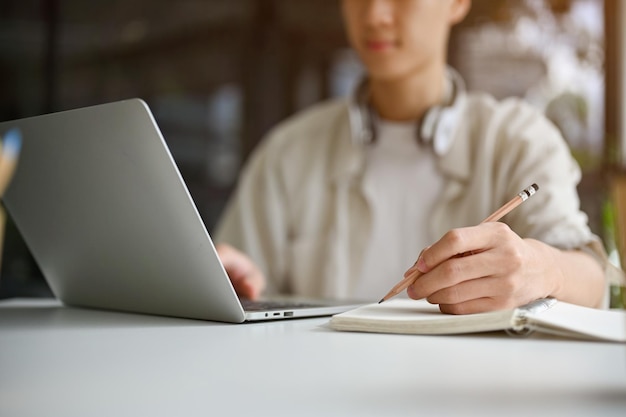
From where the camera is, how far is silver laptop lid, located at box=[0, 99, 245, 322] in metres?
0.61

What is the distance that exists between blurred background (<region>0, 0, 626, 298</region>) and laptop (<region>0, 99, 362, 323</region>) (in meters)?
2.21

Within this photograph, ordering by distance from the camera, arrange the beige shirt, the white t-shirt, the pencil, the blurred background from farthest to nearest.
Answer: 1. the blurred background
2. the white t-shirt
3. the beige shirt
4. the pencil

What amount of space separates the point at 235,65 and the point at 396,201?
7.39 feet

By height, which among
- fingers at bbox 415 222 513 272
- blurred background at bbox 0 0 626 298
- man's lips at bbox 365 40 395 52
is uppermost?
man's lips at bbox 365 40 395 52

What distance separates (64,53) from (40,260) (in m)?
2.56

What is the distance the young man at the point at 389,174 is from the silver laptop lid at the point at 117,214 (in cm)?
22

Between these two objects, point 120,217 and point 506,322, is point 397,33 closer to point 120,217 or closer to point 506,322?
Result: point 120,217

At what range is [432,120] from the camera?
1291 millimetres

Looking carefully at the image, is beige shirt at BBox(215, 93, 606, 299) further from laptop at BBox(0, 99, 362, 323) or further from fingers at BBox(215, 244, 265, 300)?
laptop at BBox(0, 99, 362, 323)

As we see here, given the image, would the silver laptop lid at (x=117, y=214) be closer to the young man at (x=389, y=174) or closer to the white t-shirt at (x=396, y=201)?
the young man at (x=389, y=174)

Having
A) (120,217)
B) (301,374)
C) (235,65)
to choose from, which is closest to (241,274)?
(120,217)

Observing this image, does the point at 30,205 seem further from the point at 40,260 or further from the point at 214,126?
the point at 214,126

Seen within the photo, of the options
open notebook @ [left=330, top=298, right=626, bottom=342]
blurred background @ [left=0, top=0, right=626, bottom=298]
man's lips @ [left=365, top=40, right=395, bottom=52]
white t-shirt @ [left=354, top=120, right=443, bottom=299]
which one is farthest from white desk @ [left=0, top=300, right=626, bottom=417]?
blurred background @ [left=0, top=0, right=626, bottom=298]

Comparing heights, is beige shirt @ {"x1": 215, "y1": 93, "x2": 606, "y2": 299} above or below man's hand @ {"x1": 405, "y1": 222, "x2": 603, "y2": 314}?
below
